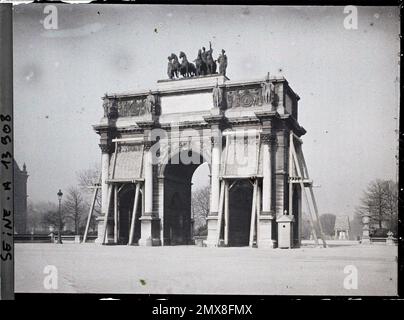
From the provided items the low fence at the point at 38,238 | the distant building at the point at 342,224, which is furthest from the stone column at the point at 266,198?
the low fence at the point at 38,238

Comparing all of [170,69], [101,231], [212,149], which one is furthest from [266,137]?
[101,231]

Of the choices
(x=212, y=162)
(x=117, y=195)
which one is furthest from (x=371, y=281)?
(x=117, y=195)

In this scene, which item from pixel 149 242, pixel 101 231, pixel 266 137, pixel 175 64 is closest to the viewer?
pixel 175 64

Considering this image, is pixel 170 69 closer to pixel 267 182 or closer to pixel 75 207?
pixel 75 207

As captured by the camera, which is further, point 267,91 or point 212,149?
point 212,149

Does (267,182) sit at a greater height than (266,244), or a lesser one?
greater

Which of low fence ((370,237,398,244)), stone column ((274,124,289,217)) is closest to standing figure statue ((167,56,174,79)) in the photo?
stone column ((274,124,289,217))
